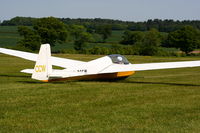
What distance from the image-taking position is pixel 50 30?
250 ft

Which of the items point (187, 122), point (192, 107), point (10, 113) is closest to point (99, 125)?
point (187, 122)

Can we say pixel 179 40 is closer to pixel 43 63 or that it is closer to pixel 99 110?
pixel 43 63

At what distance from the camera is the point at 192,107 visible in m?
8.88

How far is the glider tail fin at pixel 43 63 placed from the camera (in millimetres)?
12633

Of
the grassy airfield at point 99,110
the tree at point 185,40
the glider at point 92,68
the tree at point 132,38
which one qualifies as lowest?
the grassy airfield at point 99,110

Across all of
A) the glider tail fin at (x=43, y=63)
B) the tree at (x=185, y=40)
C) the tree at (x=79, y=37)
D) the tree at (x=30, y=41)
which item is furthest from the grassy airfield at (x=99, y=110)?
the tree at (x=185, y=40)

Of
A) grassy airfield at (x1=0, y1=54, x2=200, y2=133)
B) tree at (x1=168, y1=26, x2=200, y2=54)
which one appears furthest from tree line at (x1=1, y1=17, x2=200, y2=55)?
grassy airfield at (x1=0, y1=54, x2=200, y2=133)

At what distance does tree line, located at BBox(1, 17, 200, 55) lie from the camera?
67938 mm

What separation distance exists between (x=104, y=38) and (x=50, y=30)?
3252 cm

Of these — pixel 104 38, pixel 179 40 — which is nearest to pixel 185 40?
pixel 179 40

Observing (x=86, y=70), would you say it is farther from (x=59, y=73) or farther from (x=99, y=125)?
(x=99, y=125)

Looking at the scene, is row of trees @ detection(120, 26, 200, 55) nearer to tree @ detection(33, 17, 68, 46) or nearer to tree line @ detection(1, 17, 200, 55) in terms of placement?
tree line @ detection(1, 17, 200, 55)

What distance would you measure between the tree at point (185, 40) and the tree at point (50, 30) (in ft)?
93.9

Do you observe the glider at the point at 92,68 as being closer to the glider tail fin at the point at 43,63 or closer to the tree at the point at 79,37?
the glider tail fin at the point at 43,63
